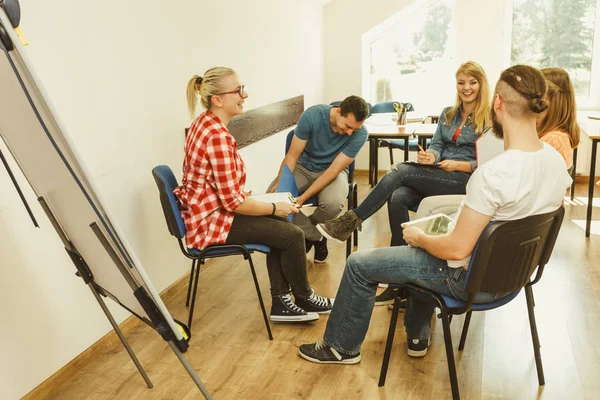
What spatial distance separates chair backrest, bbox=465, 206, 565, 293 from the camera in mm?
1910

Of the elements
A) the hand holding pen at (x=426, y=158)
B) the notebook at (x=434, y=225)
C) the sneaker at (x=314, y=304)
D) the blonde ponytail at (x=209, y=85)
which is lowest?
the sneaker at (x=314, y=304)

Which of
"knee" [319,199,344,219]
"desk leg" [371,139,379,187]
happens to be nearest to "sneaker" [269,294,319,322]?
"knee" [319,199,344,219]

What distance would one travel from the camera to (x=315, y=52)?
19.6 feet

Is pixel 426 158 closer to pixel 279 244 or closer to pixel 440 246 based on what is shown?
pixel 279 244

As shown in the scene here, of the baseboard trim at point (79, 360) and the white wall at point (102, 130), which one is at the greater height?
the white wall at point (102, 130)

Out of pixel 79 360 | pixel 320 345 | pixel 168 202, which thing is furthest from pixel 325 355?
pixel 79 360

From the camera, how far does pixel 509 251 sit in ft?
6.43

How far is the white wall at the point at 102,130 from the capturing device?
2309 millimetres

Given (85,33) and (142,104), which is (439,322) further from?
(85,33)

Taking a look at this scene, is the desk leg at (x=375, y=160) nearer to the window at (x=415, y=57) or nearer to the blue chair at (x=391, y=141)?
the blue chair at (x=391, y=141)

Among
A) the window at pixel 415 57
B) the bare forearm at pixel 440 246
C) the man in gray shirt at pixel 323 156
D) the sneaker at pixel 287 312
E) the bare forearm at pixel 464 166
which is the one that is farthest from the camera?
the window at pixel 415 57

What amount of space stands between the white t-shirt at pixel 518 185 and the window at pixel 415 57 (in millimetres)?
4334

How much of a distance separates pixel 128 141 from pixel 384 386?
5.47 feet

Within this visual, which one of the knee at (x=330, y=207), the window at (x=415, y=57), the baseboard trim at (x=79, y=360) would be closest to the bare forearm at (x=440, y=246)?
the knee at (x=330, y=207)
